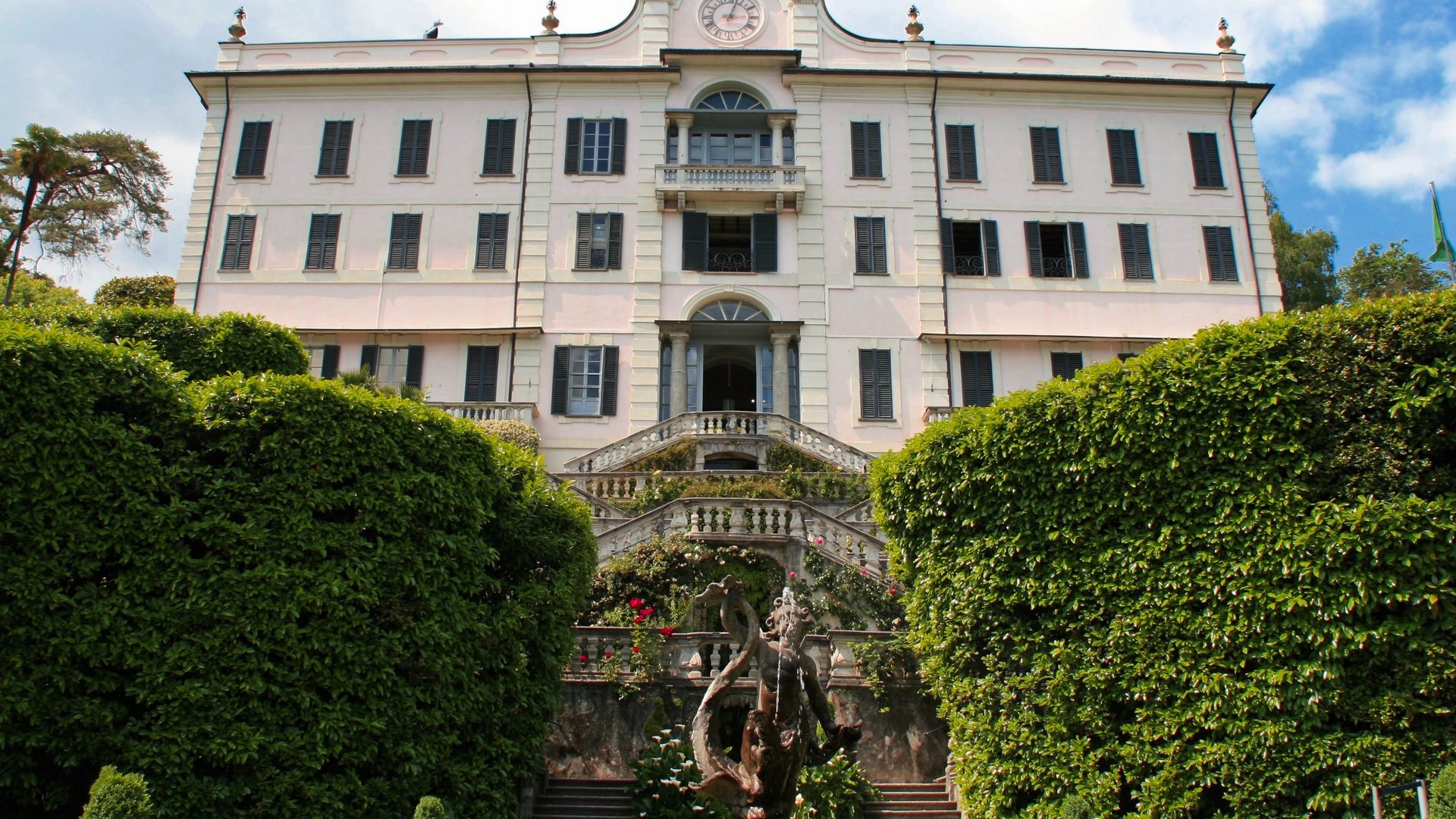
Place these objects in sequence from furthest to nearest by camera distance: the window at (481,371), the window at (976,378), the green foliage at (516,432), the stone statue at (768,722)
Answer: the window at (976,378)
the window at (481,371)
the green foliage at (516,432)
the stone statue at (768,722)

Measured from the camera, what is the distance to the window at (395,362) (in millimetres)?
28984

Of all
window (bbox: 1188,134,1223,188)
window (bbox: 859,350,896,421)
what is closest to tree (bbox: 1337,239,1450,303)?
window (bbox: 1188,134,1223,188)

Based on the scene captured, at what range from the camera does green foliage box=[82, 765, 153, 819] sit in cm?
890

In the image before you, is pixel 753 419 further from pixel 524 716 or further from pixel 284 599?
pixel 284 599

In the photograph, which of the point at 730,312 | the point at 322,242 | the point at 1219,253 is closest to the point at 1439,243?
the point at 1219,253

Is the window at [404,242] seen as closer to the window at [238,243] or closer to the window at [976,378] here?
the window at [238,243]

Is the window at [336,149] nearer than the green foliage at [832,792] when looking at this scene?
No

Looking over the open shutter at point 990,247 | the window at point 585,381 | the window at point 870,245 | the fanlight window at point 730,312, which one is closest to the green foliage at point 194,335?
the window at point 585,381

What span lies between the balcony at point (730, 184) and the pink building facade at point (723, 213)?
106 millimetres

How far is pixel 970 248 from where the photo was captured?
101 feet

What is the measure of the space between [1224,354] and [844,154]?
827 inches

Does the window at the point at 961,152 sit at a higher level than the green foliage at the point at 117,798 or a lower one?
higher

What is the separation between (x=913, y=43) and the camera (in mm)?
32375

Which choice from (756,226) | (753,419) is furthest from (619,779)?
(756,226)
